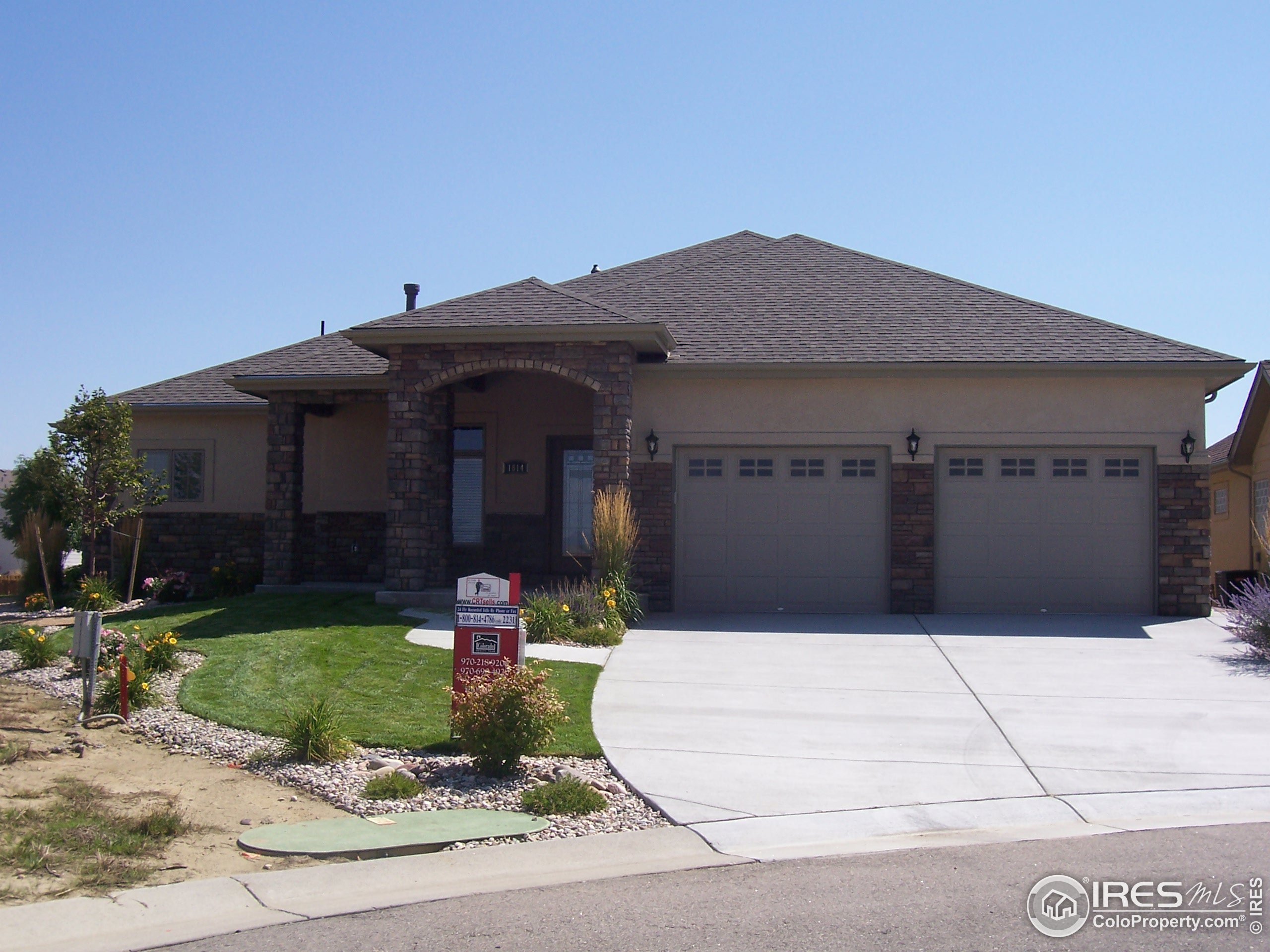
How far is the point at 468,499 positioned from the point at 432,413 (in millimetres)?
2855

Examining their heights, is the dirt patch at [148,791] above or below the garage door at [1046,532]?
below

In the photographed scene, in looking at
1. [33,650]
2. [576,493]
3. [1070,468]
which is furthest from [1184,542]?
[33,650]

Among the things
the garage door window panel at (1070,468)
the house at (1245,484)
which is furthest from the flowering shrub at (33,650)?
the house at (1245,484)

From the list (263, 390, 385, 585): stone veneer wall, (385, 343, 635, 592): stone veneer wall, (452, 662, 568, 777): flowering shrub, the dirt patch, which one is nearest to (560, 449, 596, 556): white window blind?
(385, 343, 635, 592): stone veneer wall

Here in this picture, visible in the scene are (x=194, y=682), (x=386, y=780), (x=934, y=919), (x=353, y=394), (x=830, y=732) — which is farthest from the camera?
(x=353, y=394)

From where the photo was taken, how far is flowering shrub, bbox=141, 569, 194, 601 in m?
17.4

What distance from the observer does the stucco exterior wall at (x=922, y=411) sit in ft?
51.5

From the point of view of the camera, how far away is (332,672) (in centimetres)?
1100

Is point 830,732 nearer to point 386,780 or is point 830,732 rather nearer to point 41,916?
point 386,780

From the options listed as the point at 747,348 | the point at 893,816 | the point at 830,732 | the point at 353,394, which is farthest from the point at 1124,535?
the point at 353,394

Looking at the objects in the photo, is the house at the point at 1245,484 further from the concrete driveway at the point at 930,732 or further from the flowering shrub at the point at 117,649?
the flowering shrub at the point at 117,649

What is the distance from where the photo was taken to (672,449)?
1612 centimetres

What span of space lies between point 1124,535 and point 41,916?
14378 millimetres

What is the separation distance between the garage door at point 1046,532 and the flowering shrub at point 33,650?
1149cm
